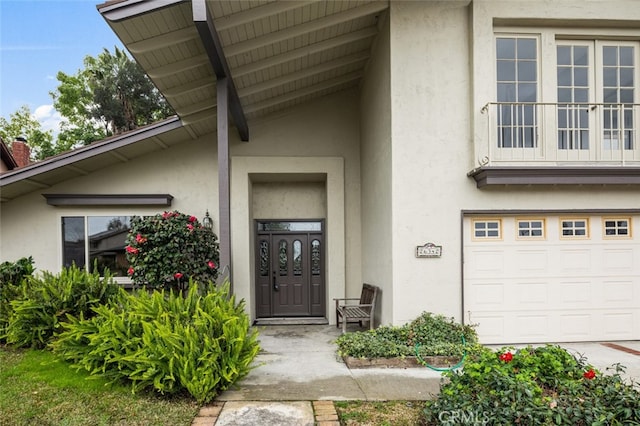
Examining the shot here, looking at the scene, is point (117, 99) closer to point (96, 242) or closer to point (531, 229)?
point (96, 242)

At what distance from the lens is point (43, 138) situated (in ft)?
83.0

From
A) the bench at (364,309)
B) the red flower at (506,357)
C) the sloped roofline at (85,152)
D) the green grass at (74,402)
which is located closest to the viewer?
the red flower at (506,357)

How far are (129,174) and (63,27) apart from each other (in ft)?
56.6

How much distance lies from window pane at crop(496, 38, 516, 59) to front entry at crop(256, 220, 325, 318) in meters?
4.94

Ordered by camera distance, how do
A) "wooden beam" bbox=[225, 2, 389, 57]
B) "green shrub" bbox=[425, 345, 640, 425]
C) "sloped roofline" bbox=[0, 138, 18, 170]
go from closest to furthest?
"green shrub" bbox=[425, 345, 640, 425]
"wooden beam" bbox=[225, 2, 389, 57]
"sloped roofline" bbox=[0, 138, 18, 170]

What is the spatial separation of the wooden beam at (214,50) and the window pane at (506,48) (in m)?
4.36

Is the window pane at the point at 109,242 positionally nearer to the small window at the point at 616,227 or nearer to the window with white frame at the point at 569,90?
the window with white frame at the point at 569,90

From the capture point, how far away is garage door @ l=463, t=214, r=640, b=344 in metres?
6.38

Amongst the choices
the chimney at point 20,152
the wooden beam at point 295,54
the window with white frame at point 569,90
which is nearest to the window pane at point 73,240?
the wooden beam at point 295,54

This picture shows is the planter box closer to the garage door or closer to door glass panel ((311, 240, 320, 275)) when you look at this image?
the garage door

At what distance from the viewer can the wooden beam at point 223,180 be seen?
6.05m

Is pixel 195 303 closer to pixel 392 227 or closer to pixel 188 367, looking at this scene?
pixel 188 367

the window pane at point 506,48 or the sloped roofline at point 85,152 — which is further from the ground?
the window pane at point 506,48

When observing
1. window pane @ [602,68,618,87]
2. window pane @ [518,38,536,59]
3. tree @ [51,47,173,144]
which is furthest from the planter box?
tree @ [51,47,173,144]
